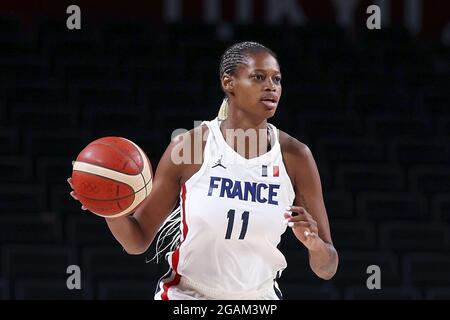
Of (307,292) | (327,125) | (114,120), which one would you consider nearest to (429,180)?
(327,125)

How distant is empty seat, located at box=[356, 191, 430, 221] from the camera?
634 cm

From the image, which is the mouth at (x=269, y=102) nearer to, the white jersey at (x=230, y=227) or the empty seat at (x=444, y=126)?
the white jersey at (x=230, y=227)

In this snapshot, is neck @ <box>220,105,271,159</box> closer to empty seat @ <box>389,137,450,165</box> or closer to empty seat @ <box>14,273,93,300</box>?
empty seat @ <box>14,273,93,300</box>

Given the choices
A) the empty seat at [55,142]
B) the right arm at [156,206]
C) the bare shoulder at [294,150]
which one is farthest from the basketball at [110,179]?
the empty seat at [55,142]

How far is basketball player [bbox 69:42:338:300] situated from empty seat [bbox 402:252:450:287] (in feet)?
8.13

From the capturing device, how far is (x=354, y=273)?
5.85m

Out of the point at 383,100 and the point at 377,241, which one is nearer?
the point at 377,241

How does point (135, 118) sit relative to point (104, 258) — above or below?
above

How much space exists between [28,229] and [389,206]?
2.37m

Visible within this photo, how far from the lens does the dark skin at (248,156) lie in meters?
3.48

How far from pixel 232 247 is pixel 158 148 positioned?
10.6 ft
